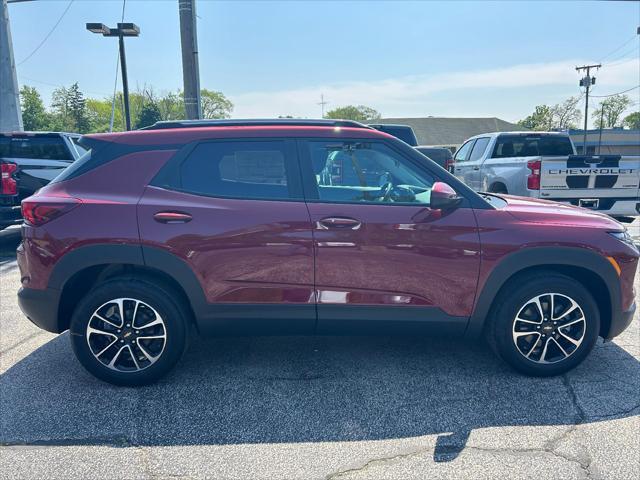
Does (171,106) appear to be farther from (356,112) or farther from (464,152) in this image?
(464,152)

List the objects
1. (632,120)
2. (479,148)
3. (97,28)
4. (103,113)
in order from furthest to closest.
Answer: (632,120) < (103,113) < (97,28) < (479,148)

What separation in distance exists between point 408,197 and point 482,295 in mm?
863

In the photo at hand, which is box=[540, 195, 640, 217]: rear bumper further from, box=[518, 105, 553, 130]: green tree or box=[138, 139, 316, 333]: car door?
box=[518, 105, 553, 130]: green tree

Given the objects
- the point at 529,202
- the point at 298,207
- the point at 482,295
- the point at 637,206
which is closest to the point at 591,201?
the point at 637,206

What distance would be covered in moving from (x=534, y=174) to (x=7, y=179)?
8323mm

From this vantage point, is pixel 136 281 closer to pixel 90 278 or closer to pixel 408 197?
pixel 90 278

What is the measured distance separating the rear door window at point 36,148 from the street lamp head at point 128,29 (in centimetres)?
726

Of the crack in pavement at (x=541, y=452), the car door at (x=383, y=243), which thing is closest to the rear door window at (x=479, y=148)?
the car door at (x=383, y=243)

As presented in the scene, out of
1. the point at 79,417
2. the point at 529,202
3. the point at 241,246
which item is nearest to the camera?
the point at 79,417

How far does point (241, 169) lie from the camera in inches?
131

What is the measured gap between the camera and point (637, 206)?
7594mm

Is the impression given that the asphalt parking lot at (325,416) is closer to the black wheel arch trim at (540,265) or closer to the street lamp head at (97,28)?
the black wheel arch trim at (540,265)

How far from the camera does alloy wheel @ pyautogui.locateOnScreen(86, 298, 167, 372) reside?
3277 millimetres

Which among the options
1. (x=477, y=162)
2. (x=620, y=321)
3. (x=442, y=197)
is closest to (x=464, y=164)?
(x=477, y=162)
